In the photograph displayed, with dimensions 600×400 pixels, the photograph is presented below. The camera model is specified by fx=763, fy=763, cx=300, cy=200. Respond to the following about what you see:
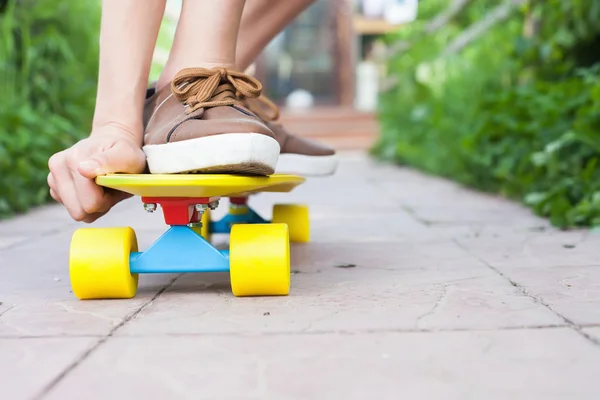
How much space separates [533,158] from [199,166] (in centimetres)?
141

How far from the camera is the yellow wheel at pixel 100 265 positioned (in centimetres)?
128

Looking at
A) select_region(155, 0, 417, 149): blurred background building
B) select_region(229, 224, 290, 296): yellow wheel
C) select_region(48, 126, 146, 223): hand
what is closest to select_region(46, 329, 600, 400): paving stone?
select_region(229, 224, 290, 296): yellow wheel

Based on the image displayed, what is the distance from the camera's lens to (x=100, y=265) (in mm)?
1277

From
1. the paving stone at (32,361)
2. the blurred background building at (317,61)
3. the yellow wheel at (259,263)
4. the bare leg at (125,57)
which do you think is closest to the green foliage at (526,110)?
the yellow wheel at (259,263)

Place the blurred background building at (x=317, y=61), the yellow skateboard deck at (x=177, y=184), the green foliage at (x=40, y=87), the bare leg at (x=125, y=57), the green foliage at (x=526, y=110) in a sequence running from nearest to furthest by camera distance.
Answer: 1. the yellow skateboard deck at (x=177, y=184)
2. the bare leg at (x=125, y=57)
3. the green foliage at (x=526, y=110)
4. the green foliage at (x=40, y=87)
5. the blurred background building at (x=317, y=61)

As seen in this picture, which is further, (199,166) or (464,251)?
(464,251)

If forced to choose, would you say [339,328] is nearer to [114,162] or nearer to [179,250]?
Result: [179,250]

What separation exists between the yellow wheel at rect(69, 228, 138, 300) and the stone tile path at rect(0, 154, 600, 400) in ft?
0.08

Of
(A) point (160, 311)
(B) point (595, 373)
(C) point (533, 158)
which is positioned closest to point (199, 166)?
(A) point (160, 311)

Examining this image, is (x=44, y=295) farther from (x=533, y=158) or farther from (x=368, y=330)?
(x=533, y=158)

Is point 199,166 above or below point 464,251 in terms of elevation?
above

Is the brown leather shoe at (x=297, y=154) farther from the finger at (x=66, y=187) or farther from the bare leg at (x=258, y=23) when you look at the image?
the finger at (x=66, y=187)

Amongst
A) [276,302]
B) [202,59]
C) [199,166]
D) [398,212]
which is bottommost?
[398,212]

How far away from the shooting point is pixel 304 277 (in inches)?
57.9
